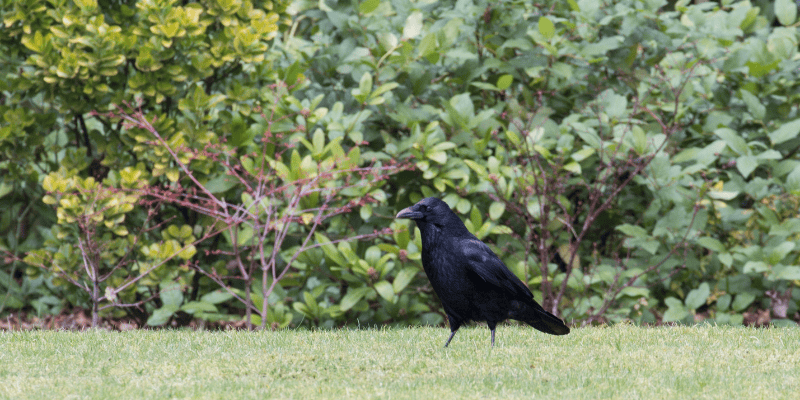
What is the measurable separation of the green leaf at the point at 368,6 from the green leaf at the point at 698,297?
11.0 feet

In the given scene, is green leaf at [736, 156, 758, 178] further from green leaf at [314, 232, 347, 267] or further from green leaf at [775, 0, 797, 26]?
green leaf at [314, 232, 347, 267]

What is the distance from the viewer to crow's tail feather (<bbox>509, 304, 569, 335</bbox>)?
447cm

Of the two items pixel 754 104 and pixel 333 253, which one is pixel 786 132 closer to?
pixel 754 104

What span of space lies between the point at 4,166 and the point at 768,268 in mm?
6207

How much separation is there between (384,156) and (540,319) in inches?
78.0

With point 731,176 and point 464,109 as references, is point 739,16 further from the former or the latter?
point 464,109

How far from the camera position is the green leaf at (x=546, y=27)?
19.5 ft

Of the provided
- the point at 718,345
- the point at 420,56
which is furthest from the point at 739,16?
the point at 718,345

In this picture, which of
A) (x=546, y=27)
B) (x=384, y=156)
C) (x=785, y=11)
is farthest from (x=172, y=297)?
(x=785, y=11)

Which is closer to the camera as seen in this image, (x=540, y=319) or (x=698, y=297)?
(x=540, y=319)

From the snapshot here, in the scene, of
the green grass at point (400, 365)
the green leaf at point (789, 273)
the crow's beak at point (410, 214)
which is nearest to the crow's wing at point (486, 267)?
the crow's beak at point (410, 214)

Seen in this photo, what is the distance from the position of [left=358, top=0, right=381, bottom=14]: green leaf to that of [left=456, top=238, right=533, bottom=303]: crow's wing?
2497mm

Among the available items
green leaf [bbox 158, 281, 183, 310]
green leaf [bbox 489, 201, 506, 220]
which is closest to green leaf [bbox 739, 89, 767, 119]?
green leaf [bbox 489, 201, 506, 220]

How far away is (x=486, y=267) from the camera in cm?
428
